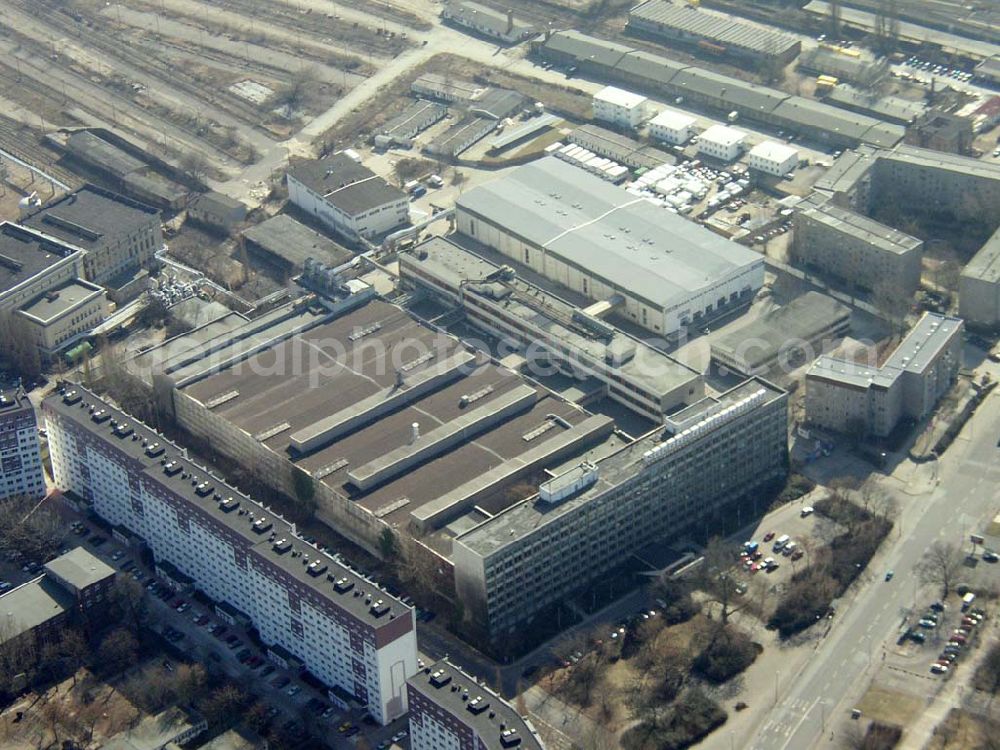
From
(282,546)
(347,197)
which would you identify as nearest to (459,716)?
(282,546)

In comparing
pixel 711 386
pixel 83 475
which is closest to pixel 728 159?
pixel 711 386

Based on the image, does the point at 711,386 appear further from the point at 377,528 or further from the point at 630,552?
the point at 377,528

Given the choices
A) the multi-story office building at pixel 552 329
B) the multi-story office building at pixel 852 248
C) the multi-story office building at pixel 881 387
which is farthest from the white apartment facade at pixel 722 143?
the multi-story office building at pixel 881 387

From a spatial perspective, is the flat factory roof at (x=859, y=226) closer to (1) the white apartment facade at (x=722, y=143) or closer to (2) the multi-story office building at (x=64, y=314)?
(1) the white apartment facade at (x=722, y=143)

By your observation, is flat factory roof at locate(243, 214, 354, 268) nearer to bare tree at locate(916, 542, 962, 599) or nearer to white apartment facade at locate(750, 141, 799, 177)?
white apartment facade at locate(750, 141, 799, 177)

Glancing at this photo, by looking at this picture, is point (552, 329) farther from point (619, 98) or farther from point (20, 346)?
point (619, 98)
